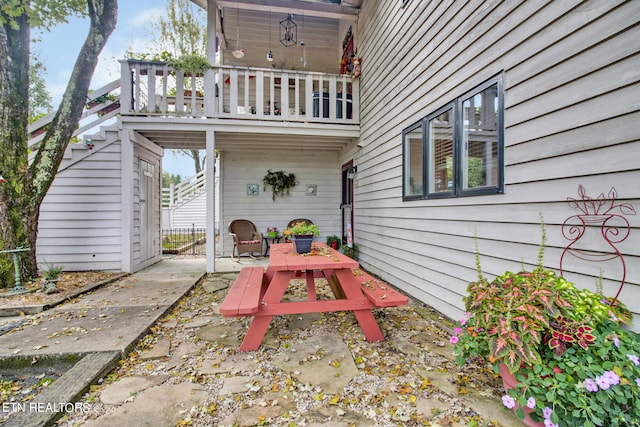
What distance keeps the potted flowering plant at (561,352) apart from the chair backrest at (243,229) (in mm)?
5864

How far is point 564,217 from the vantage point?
71.7 inches

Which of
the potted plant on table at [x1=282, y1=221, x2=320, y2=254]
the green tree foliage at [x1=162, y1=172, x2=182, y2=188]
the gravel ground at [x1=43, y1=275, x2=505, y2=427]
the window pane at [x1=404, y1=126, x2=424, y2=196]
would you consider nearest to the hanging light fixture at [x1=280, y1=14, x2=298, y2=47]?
the window pane at [x1=404, y1=126, x2=424, y2=196]

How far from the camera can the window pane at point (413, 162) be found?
3.59m

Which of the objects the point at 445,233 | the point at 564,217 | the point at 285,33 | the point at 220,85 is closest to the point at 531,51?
the point at 564,217

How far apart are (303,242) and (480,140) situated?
1.89m

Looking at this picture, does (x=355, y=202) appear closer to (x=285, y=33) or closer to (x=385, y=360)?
(x=385, y=360)

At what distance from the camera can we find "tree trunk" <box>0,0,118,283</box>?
3977mm

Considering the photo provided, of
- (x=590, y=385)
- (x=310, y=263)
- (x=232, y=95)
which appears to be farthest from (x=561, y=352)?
(x=232, y=95)

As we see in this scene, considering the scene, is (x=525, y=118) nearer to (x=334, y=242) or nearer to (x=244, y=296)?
(x=244, y=296)

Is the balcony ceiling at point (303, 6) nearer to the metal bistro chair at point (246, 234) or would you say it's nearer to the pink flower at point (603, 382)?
the metal bistro chair at point (246, 234)

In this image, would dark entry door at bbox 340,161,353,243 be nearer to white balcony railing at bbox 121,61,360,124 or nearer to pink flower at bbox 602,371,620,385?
white balcony railing at bbox 121,61,360,124

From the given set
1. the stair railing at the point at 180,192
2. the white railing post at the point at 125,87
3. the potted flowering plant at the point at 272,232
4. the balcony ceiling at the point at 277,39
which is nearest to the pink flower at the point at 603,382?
the potted flowering plant at the point at 272,232

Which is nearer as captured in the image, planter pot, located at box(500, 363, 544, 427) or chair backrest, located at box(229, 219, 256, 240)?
planter pot, located at box(500, 363, 544, 427)

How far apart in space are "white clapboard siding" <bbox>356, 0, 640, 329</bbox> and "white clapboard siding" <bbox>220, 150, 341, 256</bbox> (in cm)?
335
